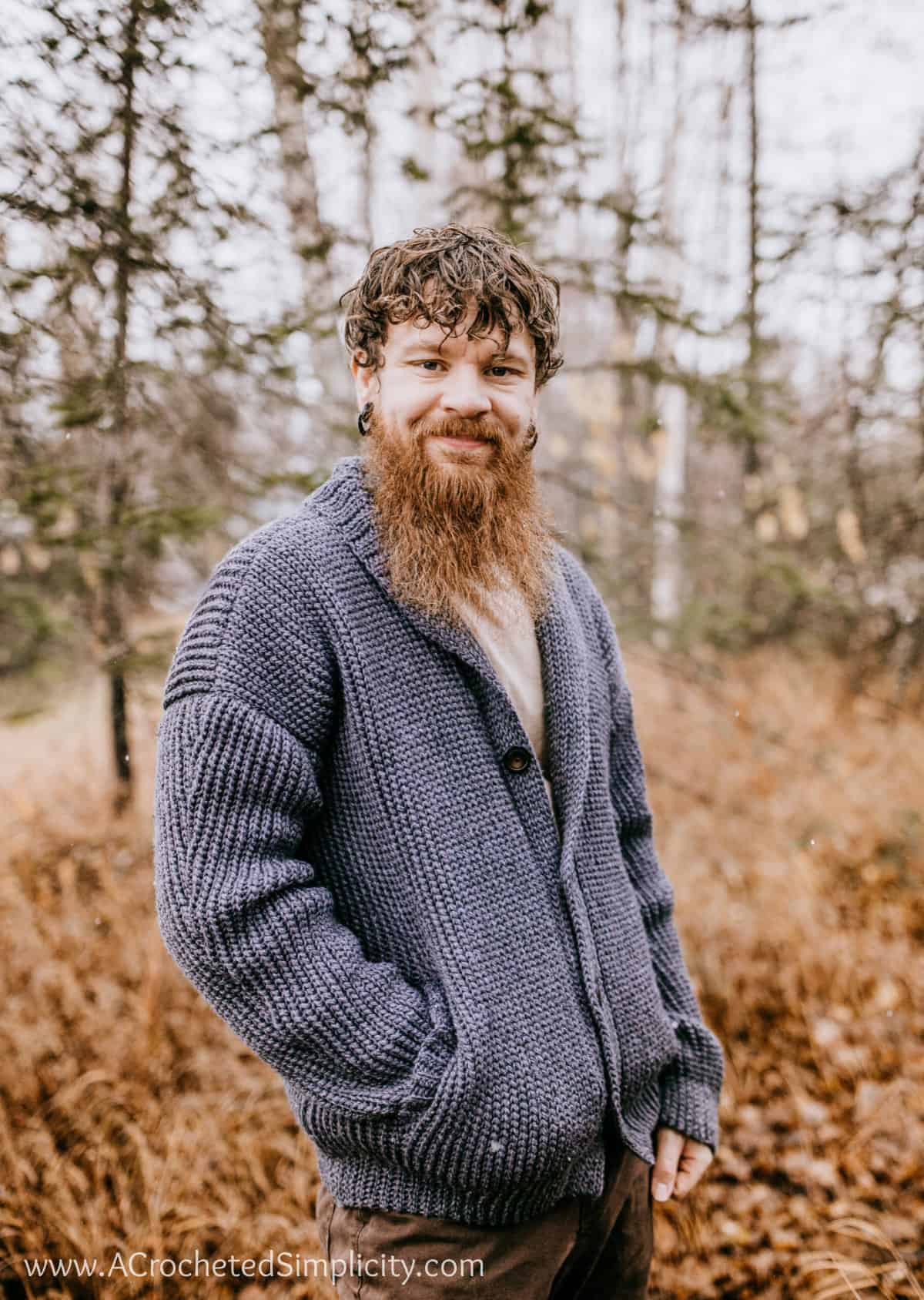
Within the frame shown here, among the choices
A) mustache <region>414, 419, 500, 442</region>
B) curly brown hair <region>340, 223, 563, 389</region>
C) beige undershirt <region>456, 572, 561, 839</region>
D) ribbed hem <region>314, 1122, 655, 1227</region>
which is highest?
curly brown hair <region>340, 223, 563, 389</region>

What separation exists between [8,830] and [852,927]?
5260 millimetres

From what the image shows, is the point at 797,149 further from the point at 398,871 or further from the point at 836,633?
the point at 398,871

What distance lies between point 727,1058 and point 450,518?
9.87 feet

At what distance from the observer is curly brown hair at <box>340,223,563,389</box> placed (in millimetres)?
1500

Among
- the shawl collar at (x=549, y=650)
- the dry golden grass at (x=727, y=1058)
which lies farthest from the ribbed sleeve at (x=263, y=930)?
the dry golden grass at (x=727, y=1058)

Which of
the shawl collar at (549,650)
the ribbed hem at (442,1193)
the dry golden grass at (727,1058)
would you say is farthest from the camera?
the dry golden grass at (727,1058)

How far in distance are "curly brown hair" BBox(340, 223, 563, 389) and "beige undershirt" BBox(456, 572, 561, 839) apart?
0.49 metres

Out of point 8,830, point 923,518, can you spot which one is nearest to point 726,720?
point 923,518

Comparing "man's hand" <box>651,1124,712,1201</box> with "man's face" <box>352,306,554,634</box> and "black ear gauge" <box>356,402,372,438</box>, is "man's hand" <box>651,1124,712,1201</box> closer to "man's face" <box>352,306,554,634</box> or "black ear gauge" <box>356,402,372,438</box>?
"man's face" <box>352,306,554,634</box>

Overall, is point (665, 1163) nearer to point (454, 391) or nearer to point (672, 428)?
point (454, 391)

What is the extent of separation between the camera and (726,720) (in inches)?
269

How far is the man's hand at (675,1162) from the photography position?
1.67 meters

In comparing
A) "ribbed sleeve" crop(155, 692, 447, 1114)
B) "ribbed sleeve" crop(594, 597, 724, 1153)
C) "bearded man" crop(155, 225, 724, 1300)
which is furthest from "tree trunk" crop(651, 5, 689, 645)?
"ribbed sleeve" crop(155, 692, 447, 1114)

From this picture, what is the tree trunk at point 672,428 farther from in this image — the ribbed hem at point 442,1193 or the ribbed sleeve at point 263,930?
the ribbed sleeve at point 263,930
